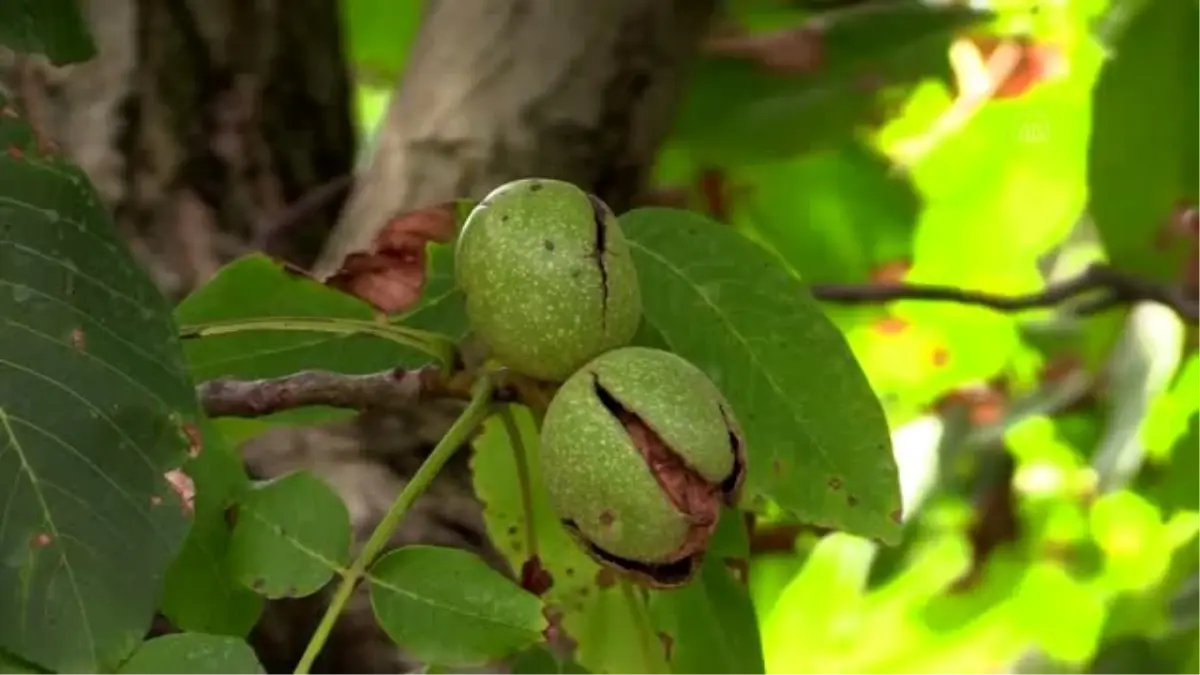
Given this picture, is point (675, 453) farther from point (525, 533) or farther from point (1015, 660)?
point (1015, 660)

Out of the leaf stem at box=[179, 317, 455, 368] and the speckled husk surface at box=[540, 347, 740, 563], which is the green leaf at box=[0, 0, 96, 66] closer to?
the leaf stem at box=[179, 317, 455, 368]

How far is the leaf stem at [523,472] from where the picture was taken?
0.52 m

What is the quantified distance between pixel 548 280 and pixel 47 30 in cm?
23

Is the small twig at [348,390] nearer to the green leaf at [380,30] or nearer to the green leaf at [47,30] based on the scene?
the green leaf at [47,30]

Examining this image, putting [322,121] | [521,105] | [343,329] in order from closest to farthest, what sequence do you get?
[343,329]
[521,105]
[322,121]

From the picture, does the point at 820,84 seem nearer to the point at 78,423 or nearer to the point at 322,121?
the point at 322,121

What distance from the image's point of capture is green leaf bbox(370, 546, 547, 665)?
44 centimetres

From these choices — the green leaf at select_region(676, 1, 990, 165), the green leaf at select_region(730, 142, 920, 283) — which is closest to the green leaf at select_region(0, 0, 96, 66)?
the green leaf at select_region(676, 1, 990, 165)

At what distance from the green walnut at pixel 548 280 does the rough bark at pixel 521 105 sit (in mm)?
435

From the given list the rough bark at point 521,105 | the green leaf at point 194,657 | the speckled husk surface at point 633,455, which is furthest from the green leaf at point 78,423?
the rough bark at point 521,105

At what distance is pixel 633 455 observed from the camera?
0.44 meters

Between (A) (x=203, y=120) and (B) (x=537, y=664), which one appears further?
(A) (x=203, y=120)

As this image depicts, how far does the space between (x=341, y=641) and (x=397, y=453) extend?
0.14 meters

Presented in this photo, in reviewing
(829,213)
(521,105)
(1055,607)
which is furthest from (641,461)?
(1055,607)
